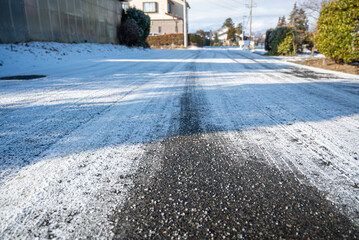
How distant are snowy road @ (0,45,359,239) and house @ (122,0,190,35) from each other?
35.9 m

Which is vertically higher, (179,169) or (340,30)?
(340,30)

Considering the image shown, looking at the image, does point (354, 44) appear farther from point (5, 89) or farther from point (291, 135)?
point (5, 89)

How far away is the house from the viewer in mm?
35219

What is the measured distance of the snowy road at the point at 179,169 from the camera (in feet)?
3.63

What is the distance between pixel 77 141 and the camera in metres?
2.00

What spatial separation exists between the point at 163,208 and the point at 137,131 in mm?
1156

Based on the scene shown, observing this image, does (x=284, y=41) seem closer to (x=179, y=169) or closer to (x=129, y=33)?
(x=129, y=33)

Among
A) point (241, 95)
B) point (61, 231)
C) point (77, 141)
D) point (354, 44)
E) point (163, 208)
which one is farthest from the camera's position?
point (354, 44)

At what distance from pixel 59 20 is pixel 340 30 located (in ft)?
41.5

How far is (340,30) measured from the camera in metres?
7.01

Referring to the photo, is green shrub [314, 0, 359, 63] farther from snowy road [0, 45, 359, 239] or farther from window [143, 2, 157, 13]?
window [143, 2, 157, 13]

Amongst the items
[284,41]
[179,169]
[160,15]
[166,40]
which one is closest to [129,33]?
[284,41]

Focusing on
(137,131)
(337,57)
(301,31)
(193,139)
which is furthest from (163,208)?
(301,31)

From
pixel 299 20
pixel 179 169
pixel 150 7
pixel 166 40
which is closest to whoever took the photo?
pixel 179 169
